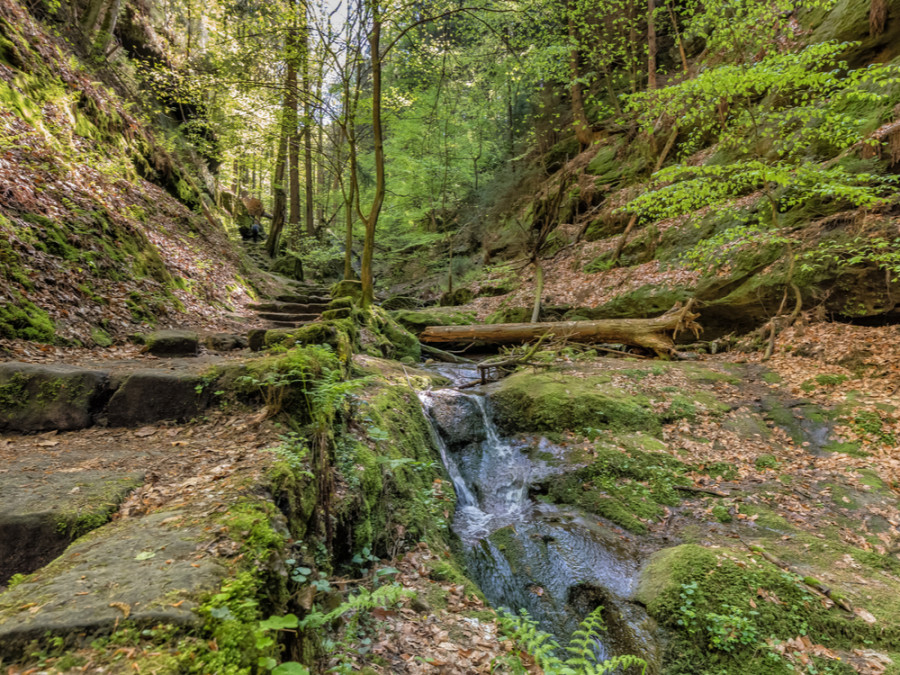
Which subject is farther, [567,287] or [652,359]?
[567,287]

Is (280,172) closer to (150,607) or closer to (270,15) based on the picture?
(270,15)

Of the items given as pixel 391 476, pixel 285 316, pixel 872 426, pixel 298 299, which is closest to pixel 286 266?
pixel 298 299

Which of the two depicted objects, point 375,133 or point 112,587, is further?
point 375,133

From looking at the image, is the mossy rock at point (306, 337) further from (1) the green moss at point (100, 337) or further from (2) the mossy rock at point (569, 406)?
(2) the mossy rock at point (569, 406)

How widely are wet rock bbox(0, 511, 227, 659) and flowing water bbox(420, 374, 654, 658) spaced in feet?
11.0

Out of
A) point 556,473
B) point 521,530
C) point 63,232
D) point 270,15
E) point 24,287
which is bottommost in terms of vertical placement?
point 521,530

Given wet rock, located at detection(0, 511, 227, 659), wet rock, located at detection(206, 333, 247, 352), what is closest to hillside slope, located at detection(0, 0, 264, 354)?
wet rock, located at detection(206, 333, 247, 352)

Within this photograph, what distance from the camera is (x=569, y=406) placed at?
694 cm

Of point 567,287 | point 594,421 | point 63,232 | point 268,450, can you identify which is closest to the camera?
point 268,450

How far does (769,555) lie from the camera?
417 cm

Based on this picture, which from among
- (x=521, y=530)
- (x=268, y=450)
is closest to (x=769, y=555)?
(x=521, y=530)

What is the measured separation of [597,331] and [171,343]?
8871 mm

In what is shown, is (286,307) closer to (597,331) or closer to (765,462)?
(597,331)

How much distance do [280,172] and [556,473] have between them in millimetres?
15800
